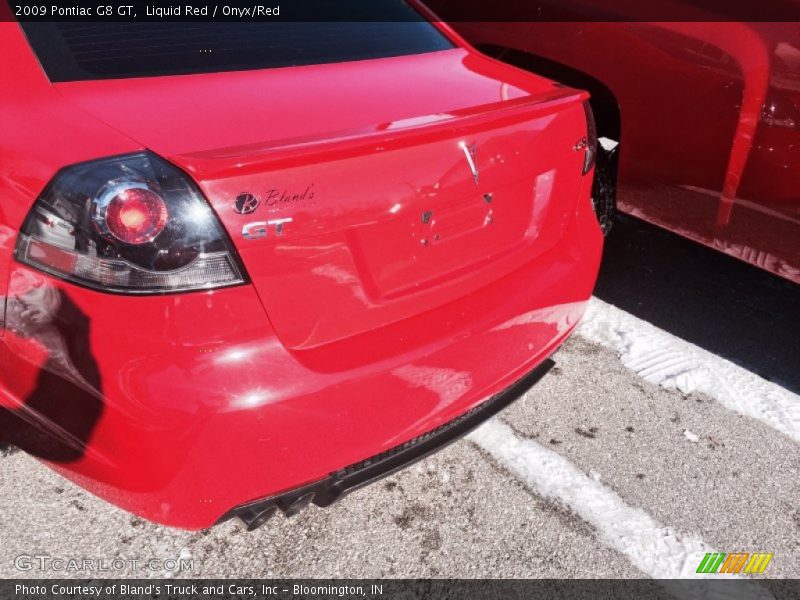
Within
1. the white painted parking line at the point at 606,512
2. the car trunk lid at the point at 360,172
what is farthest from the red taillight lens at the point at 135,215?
the white painted parking line at the point at 606,512

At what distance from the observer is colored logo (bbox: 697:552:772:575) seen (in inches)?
82.6

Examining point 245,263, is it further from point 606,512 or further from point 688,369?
point 688,369

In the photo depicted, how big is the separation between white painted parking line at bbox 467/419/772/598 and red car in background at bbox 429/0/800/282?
1.19m

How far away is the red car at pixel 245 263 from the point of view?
145 cm

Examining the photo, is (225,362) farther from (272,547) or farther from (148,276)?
(272,547)

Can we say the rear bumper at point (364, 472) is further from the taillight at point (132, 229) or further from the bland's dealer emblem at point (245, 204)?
the bland's dealer emblem at point (245, 204)

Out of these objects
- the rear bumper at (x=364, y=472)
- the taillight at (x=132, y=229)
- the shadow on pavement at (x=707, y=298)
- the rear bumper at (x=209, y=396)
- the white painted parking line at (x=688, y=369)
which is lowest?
the white painted parking line at (x=688, y=369)

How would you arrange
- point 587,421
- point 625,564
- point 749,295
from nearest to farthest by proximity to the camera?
point 625,564
point 587,421
point 749,295

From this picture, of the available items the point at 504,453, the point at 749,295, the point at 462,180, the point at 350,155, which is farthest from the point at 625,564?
the point at 749,295

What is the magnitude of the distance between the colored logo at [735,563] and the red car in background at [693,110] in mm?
1151

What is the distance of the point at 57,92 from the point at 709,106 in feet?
7.50

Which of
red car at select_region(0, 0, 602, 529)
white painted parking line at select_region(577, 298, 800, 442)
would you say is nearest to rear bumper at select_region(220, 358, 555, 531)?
red car at select_region(0, 0, 602, 529)

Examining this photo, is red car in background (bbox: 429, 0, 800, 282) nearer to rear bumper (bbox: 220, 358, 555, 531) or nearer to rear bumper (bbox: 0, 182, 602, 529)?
rear bumper (bbox: 220, 358, 555, 531)

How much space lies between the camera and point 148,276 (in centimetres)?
146
